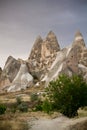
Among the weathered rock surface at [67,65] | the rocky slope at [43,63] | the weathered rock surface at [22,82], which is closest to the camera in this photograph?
the weathered rock surface at [67,65]

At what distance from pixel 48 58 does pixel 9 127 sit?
139 m

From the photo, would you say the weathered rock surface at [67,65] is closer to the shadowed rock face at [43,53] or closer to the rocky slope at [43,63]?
the rocky slope at [43,63]

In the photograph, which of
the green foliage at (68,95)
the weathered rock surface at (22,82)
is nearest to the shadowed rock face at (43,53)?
the weathered rock surface at (22,82)

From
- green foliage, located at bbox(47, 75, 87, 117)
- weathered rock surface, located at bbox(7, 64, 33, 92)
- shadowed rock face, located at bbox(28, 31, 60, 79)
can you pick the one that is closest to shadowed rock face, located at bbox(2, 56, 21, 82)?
shadowed rock face, located at bbox(28, 31, 60, 79)

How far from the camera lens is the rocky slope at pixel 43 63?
11950 centimetres

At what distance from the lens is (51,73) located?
114 m

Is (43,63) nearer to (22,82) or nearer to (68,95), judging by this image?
(22,82)

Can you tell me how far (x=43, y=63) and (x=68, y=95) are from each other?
391ft

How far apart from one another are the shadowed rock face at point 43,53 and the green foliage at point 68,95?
10746 cm

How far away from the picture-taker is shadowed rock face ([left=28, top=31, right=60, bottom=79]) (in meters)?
159

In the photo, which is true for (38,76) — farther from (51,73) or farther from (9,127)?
(9,127)

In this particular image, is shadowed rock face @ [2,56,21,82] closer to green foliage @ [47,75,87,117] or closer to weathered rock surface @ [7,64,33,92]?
weathered rock surface @ [7,64,33,92]

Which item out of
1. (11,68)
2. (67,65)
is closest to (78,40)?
(11,68)

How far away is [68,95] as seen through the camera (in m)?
44.3
